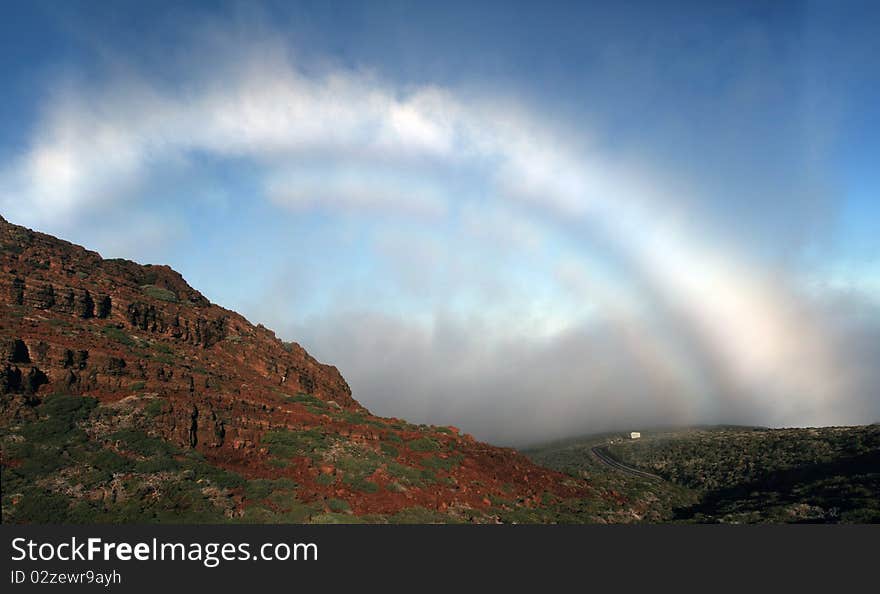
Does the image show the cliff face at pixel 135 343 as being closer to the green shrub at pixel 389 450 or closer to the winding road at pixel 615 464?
the green shrub at pixel 389 450

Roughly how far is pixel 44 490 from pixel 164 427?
320 inches

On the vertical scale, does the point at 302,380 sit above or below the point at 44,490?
above

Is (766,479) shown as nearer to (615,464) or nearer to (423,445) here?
(615,464)

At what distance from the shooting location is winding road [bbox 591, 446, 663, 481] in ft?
214

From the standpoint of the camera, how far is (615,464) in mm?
80812

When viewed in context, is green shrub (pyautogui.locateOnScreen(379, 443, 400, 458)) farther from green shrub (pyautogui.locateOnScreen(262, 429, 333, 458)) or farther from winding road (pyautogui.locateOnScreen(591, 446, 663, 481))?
winding road (pyautogui.locateOnScreen(591, 446, 663, 481))

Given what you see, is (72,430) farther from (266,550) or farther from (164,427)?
(266,550)

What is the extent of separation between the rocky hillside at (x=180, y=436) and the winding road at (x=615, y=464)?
2401cm

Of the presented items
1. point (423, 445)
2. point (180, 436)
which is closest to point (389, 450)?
point (423, 445)

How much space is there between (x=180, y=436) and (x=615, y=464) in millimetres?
70945

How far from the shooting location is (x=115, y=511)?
936 inches

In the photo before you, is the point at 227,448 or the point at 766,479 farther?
the point at 766,479

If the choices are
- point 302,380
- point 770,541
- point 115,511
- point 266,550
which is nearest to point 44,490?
point 115,511

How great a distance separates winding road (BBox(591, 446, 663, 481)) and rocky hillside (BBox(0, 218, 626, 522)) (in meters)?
24.0
